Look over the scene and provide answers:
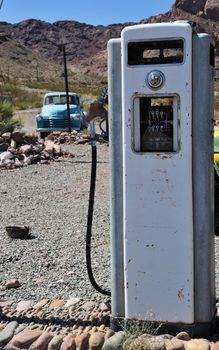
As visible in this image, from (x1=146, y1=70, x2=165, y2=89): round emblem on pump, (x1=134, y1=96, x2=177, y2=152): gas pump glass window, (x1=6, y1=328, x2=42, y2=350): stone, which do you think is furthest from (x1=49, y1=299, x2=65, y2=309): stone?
(x1=146, y1=70, x2=165, y2=89): round emblem on pump

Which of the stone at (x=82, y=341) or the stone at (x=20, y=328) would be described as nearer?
the stone at (x=82, y=341)

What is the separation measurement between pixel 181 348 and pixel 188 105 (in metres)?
1.47

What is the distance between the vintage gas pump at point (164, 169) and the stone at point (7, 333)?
948 millimetres

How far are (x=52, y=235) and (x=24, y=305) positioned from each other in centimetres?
279

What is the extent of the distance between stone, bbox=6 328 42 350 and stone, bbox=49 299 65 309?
19.1 inches

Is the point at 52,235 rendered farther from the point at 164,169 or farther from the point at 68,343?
the point at 164,169

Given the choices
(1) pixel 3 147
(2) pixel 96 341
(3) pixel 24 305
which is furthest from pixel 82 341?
(1) pixel 3 147

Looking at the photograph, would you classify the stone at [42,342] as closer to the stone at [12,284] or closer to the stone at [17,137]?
the stone at [12,284]

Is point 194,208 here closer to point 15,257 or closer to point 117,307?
point 117,307

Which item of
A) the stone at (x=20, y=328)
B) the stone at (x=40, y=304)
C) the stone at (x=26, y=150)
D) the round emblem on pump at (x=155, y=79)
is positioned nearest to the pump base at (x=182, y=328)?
the stone at (x=20, y=328)

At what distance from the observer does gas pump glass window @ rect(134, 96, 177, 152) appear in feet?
12.9

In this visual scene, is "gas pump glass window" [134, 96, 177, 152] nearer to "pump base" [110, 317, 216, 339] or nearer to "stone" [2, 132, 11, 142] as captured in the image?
"pump base" [110, 317, 216, 339]

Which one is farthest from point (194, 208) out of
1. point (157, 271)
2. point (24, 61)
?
point (24, 61)

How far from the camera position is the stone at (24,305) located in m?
4.92
